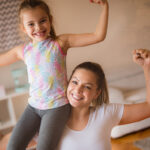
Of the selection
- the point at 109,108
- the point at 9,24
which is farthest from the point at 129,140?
the point at 9,24

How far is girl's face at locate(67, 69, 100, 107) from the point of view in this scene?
2.96 ft

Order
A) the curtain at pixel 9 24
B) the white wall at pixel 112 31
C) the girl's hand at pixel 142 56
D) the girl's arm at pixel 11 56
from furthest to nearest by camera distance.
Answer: the white wall at pixel 112 31 → the curtain at pixel 9 24 → the girl's arm at pixel 11 56 → the girl's hand at pixel 142 56

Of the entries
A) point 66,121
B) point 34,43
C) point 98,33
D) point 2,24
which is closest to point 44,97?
point 66,121

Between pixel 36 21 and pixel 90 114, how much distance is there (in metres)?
0.49

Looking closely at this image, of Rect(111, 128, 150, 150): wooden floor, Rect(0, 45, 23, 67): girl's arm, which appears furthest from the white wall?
Rect(0, 45, 23, 67): girl's arm

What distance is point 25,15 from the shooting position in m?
0.96

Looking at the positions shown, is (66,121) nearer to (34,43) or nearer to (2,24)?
(34,43)

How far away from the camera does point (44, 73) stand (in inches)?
38.9

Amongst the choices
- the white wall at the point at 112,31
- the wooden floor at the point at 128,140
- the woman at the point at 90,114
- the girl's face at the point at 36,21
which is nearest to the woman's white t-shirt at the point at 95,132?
the woman at the point at 90,114

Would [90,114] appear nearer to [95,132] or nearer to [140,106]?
[95,132]

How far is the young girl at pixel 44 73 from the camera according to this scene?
0.93 m

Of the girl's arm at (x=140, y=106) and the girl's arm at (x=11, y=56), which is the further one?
the girl's arm at (x=11, y=56)

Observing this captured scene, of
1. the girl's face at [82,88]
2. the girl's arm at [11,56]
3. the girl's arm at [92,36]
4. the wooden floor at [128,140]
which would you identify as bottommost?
the wooden floor at [128,140]

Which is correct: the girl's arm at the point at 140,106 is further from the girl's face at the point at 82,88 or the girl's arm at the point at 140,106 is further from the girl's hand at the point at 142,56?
the girl's face at the point at 82,88
